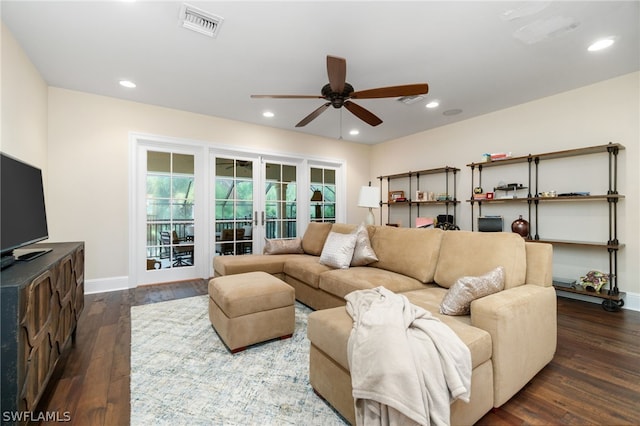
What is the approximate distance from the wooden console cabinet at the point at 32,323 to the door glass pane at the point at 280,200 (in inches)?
129

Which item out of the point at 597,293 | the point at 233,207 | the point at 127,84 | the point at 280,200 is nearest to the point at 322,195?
the point at 280,200

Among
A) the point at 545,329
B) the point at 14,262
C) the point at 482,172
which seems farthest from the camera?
the point at 482,172

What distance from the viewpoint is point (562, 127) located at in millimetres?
3656

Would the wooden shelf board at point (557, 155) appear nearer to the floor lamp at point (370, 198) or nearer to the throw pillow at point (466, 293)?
the floor lamp at point (370, 198)

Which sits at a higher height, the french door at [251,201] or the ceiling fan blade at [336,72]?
the ceiling fan blade at [336,72]

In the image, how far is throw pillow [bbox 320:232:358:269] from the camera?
2.97m

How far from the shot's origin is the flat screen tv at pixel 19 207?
149cm

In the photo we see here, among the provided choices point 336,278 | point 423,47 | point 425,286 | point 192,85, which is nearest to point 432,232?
point 425,286

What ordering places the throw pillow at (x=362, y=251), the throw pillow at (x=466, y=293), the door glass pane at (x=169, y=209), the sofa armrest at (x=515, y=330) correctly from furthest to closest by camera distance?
the door glass pane at (x=169, y=209) → the throw pillow at (x=362, y=251) → the throw pillow at (x=466, y=293) → the sofa armrest at (x=515, y=330)

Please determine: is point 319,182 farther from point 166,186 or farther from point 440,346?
point 440,346

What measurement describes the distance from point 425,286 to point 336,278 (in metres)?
0.80

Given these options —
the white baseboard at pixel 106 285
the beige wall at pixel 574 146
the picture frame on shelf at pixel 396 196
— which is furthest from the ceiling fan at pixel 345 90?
the white baseboard at pixel 106 285

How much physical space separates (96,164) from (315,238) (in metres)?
3.08

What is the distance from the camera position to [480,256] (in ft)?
6.91
